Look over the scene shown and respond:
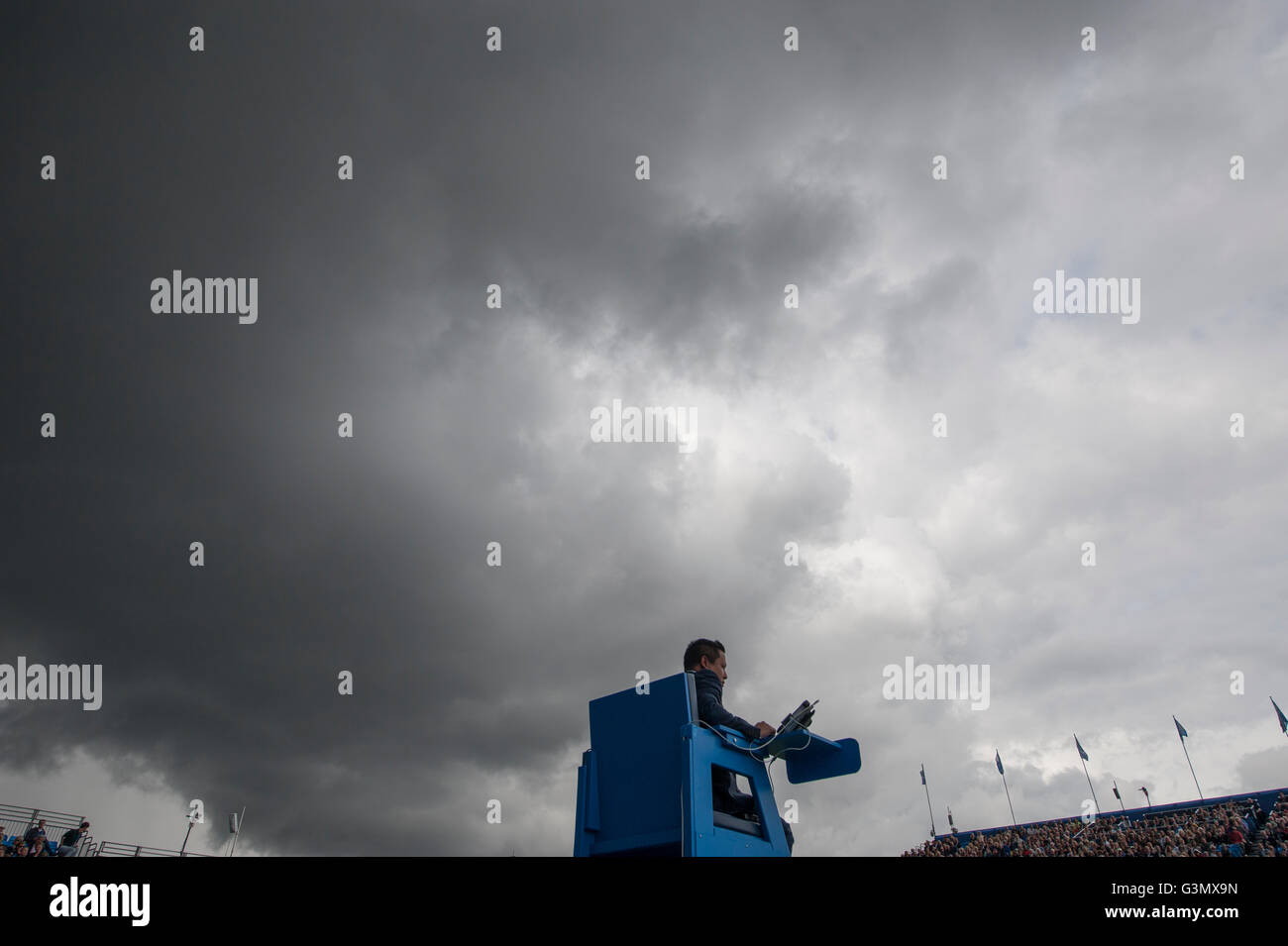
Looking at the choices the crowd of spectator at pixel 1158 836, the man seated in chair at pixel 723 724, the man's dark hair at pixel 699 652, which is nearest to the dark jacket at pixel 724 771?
the man seated in chair at pixel 723 724

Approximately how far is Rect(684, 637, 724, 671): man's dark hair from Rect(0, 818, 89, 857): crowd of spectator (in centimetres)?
2702

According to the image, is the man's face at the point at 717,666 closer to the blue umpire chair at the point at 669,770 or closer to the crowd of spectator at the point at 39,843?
the blue umpire chair at the point at 669,770

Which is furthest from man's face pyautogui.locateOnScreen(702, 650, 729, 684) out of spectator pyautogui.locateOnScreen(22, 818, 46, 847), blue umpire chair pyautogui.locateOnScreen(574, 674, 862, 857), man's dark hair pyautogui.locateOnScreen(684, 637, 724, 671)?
spectator pyautogui.locateOnScreen(22, 818, 46, 847)

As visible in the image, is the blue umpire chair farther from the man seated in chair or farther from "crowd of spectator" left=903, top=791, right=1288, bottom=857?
"crowd of spectator" left=903, top=791, right=1288, bottom=857

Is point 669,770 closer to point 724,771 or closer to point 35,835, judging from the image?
point 724,771

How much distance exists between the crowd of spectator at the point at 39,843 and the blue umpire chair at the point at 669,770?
87.8 ft

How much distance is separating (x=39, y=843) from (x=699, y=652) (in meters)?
30.7

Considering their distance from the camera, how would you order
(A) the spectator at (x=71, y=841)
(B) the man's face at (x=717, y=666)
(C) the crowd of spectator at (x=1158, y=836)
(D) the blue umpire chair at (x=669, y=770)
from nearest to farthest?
(D) the blue umpire chair at (x=669, y=770) → (B) the man's face at (x=717, y=666) → (A) the spectator at (x=71, y=841) → (C) the crowd of spectator at (x=1158, y=836)

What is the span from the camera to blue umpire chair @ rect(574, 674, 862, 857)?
454 cm

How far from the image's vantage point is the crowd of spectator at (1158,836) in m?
30.3
